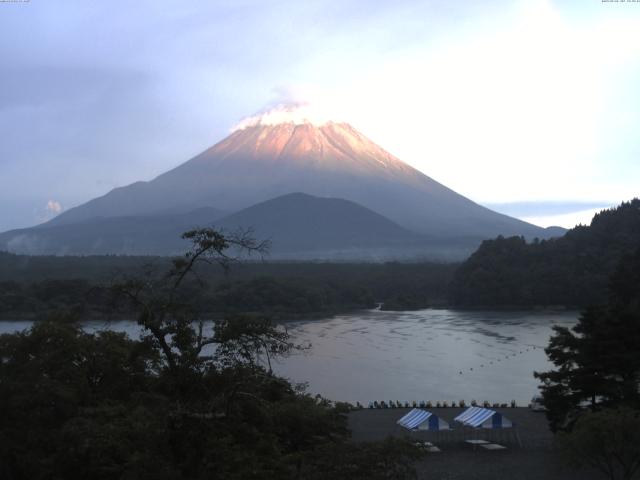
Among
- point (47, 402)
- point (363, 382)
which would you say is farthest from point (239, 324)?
point (363, 382)

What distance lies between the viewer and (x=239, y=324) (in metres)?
4.01

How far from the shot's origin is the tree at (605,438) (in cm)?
668

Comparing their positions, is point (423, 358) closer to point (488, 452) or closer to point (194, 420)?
point (488, 452)

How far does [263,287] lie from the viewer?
104 ft

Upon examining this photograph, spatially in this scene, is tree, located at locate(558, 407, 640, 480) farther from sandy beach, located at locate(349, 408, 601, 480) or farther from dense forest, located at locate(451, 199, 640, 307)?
dense forest, located at locate(451, 199, 640, 307)

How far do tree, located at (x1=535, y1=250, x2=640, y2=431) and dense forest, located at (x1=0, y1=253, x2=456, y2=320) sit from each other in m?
12.5

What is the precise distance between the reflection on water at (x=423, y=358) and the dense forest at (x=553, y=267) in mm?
3591

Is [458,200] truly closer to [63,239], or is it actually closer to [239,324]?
[63,239]

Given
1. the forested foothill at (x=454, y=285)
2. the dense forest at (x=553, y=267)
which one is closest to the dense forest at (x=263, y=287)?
the forested foothill at (x=454, y=285)

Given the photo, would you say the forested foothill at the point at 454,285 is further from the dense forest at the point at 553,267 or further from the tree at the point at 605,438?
the tree at the point at 605,438

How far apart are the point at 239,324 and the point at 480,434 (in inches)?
253

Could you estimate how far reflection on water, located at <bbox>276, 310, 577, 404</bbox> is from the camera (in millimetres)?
14648

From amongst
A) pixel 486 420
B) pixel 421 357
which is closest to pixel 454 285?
pixel 421 357

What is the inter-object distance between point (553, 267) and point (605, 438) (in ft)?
90.2
